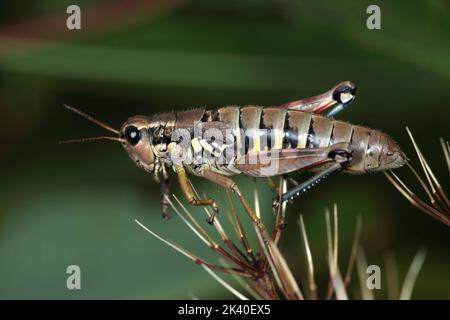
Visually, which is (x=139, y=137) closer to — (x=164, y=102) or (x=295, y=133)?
(x=295, y=133)

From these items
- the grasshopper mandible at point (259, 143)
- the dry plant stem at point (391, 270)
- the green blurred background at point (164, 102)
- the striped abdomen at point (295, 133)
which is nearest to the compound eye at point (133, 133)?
the grasshopper mandible at point (259, 143)

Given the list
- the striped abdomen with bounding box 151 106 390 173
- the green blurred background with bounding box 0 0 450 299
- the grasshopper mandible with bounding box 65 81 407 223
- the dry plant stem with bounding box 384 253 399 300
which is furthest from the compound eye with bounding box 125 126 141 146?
the dry plant stem with bounding box 384 253 399 300

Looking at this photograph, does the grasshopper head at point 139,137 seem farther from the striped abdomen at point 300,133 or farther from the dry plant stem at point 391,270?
the dry plant stem at point 391,270

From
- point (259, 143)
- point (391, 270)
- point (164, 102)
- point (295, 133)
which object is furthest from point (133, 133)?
point (391, 270)
